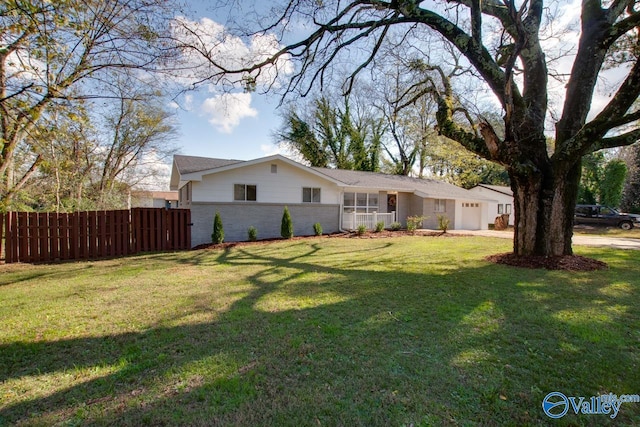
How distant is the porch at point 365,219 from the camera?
17.0 meters

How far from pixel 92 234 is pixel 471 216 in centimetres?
2141

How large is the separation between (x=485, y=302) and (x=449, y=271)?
7.77ft

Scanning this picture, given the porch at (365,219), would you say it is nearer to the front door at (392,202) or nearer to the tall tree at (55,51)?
the front door at (392,202)

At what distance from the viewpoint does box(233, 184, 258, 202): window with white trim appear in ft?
43.9

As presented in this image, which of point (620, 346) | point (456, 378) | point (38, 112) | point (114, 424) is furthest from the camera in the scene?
point (38, 112)

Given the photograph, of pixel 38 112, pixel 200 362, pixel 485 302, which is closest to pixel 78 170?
pixel 38 112

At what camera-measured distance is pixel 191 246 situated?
39.1 feet

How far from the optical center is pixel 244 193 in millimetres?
13586

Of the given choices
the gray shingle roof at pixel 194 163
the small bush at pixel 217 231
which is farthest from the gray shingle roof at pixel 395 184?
the small bush at pixel 217 231

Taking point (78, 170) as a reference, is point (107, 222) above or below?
below

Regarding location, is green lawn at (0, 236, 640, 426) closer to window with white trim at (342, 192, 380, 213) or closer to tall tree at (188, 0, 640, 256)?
tall tree at (188, 0, 640, 256)

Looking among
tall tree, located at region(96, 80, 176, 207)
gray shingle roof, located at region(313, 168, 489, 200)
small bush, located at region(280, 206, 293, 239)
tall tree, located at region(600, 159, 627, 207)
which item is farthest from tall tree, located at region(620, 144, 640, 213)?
tall tree, located at region(96, 80, 176, 207)

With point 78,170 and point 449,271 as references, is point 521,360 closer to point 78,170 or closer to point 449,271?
point 449,271

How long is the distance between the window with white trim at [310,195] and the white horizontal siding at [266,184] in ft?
0.71
